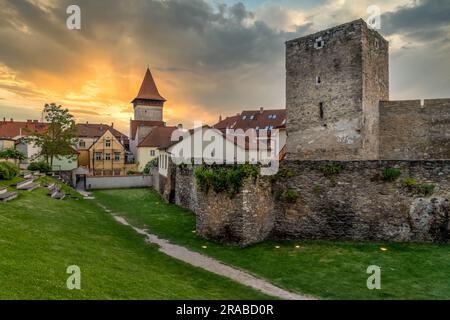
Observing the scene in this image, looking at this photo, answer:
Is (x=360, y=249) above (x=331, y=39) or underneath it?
underneath

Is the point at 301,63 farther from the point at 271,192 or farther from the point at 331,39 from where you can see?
the point at 271,192

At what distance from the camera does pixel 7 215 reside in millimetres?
12555

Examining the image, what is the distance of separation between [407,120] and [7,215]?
19.6m

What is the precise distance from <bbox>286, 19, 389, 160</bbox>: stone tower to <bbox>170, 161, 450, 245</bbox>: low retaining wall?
5335 mm

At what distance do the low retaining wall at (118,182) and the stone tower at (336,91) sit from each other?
24.0 meters

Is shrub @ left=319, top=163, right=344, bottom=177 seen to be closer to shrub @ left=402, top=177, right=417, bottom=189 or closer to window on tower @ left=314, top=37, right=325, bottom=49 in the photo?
shrub @ left=402, top=177, right=417, bottom=189

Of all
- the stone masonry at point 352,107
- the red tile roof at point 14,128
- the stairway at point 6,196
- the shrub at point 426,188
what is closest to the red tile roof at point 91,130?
the red tile roof at point 14,128

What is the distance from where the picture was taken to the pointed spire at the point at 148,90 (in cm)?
7288

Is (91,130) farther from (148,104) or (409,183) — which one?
(409,183)

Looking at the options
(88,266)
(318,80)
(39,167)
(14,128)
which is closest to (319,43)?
(318,80)

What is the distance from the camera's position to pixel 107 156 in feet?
182

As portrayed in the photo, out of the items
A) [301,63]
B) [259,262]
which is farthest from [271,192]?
[301,63]

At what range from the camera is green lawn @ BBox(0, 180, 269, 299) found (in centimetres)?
656

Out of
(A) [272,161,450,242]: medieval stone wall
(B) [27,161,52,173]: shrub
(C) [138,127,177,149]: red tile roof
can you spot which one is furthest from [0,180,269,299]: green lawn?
(C) [138,127,177,149]: red tile roof
